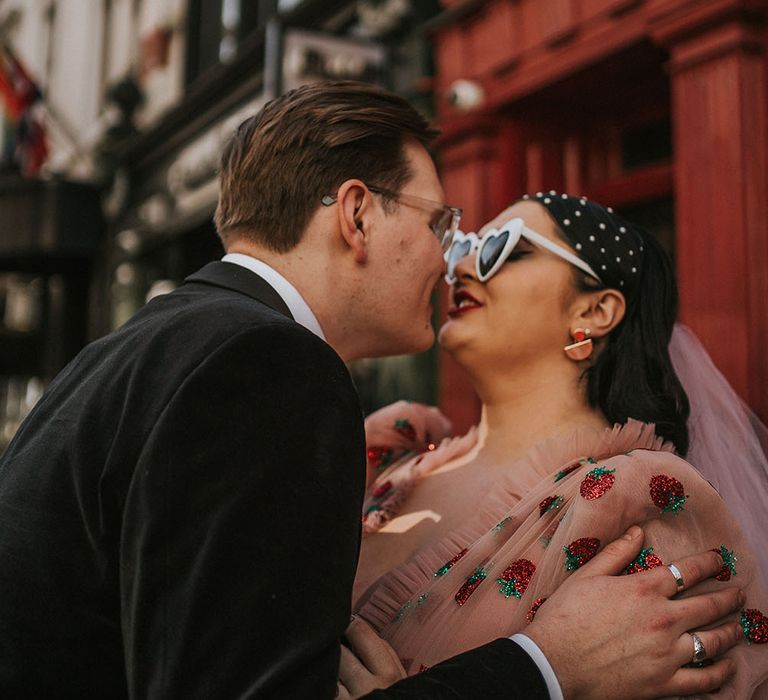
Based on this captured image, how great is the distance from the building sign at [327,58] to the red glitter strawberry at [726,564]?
5.06 meters

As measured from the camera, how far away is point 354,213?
193cm

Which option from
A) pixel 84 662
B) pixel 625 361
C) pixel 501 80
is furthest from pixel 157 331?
pixel 501 80

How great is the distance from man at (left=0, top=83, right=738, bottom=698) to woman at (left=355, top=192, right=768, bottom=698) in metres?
0.16

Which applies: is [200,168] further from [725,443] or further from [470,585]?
[470,585]

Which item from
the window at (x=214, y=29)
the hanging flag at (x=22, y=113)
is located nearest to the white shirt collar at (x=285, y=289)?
the window at (x=214, y=29)

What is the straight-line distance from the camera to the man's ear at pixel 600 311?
2674 millimetres

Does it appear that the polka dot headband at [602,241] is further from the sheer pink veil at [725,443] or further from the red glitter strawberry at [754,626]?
the red glitter strawberry at [754,626]

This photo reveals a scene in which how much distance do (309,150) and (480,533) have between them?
1.07 meters

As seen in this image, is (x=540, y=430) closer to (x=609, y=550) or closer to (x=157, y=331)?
(x=609, y=550)

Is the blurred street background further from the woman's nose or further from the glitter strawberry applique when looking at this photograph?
the glitter strawberry applique

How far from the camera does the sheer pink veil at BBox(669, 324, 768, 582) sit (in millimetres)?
2367

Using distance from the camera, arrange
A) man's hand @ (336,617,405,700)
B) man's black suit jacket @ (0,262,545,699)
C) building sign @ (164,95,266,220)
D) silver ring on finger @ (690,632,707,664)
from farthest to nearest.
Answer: building sign @ (164,95,266,220) < silver ring on finger @ (690,632,707,664) < man's hand @ (336,617,405,700) < man's black suit jacket @ (0,262,545,699)

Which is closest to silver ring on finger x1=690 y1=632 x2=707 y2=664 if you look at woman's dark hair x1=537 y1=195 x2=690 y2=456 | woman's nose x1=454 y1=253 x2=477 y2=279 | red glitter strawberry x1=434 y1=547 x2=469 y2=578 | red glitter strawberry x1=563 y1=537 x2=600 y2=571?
red glitter strawberry x1=563 y1=537 x2=600 y2=571

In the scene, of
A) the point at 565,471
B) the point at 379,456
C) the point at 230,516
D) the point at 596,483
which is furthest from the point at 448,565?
the point at 230,516
